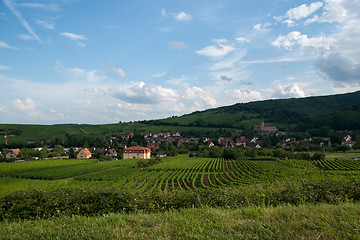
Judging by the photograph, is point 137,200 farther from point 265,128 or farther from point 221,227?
point 265,128

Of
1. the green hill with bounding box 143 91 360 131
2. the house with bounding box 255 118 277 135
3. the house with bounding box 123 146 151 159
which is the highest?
the green hill with bounding box 143 91 360 131

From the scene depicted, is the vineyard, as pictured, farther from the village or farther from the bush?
the village

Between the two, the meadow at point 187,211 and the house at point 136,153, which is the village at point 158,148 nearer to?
the house at point 136,153

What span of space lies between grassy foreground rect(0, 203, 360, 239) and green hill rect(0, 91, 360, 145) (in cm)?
12261

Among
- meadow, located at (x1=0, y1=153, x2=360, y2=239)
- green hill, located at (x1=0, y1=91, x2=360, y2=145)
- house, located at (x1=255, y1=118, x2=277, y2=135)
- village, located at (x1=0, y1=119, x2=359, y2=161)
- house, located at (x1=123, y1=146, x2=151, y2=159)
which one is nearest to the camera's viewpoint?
meadow, located at (x1=0, y1=153, x2=360, y2=239)

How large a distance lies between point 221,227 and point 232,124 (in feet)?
508

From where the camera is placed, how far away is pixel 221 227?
4.21 m

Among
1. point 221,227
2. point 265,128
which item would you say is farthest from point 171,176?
point 265,128

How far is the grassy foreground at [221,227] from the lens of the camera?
3.77m

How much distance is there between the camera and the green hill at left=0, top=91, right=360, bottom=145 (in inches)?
4867

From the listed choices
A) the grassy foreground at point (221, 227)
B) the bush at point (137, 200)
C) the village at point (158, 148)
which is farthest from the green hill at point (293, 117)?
the grassy foreground at point (221, 227)

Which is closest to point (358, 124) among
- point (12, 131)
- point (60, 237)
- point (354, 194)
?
point (354, 194)

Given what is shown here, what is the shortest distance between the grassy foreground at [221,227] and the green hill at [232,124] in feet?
402

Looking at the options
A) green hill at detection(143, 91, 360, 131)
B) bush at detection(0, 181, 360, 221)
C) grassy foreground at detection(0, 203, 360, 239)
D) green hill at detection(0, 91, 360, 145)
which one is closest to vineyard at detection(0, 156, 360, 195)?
bush at detection(0, 181, 360, 221)
